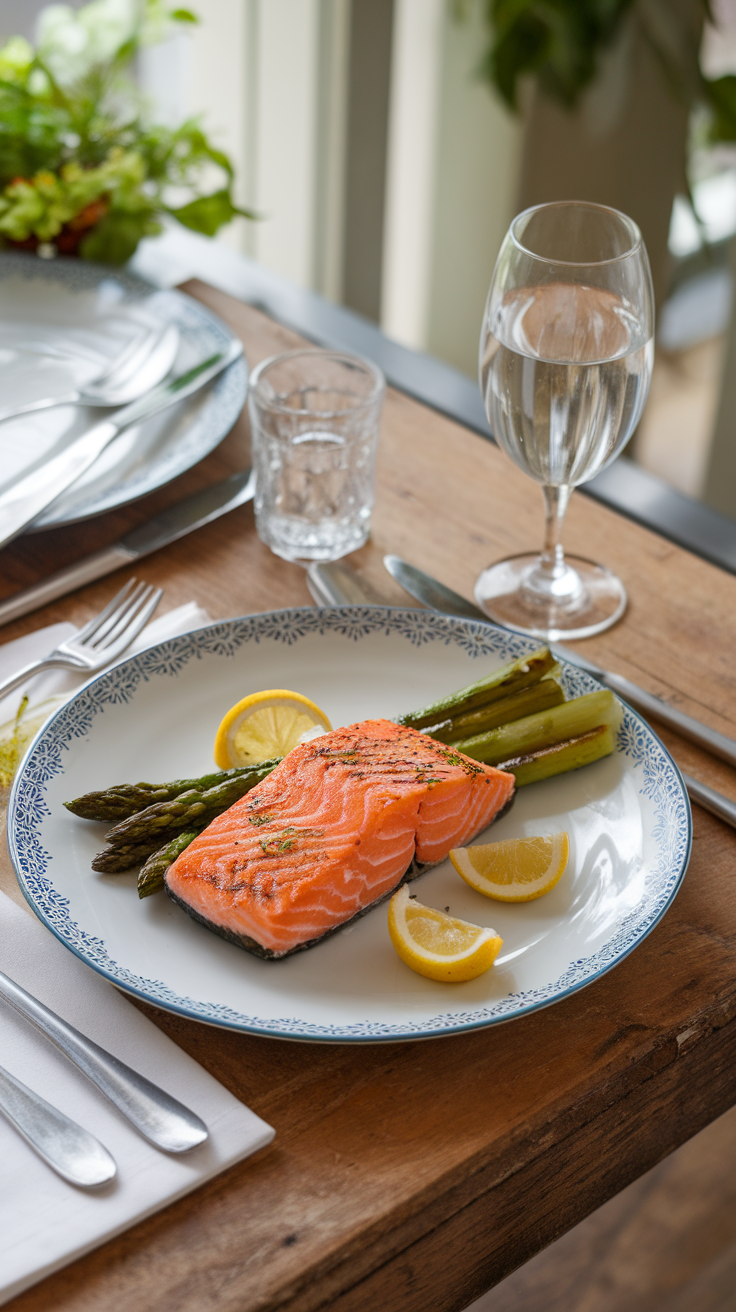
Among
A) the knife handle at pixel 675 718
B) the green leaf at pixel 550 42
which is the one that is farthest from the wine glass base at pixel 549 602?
the green leaf at pixel 550 42

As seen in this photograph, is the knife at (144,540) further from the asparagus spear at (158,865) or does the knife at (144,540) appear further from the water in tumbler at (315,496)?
the asparagus spear at (158,865)

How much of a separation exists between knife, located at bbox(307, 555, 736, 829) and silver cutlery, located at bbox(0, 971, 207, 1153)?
2.21 ft

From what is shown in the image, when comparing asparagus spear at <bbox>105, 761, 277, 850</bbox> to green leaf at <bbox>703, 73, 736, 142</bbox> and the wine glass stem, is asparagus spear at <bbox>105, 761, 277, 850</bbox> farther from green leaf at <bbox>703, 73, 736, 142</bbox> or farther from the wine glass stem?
green leaf at <bbox>703, 73, 736, 142</bbox>

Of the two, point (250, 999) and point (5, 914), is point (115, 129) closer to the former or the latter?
point (5, 914)

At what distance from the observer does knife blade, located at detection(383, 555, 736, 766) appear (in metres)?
1.43

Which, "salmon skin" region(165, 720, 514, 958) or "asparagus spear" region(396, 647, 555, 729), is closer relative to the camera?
"salmon skin" region(165, 720, 514, 958)

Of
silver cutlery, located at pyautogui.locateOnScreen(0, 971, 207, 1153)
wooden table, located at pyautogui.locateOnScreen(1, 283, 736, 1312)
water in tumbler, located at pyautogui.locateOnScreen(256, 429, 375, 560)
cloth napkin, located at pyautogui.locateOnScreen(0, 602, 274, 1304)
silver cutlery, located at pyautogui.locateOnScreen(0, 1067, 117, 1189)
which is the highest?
water in tumbler, located at pyautogui.locateOnScreen(256, 429, 375, 560)

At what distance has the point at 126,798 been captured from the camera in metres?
1.23

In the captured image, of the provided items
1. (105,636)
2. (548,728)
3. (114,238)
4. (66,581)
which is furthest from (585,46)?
(548,728)

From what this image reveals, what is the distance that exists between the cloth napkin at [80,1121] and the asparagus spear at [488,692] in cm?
47

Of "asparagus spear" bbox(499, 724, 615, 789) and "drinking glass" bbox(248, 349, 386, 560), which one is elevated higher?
"drinking glass" bbox(248, 349, 386, 560)

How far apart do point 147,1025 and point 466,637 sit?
0.62 meters

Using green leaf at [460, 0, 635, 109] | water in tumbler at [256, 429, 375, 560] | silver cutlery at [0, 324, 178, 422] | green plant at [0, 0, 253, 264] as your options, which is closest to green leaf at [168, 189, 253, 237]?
green plant at [0, 0, 253, 264]

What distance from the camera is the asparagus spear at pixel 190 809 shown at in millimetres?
1191
